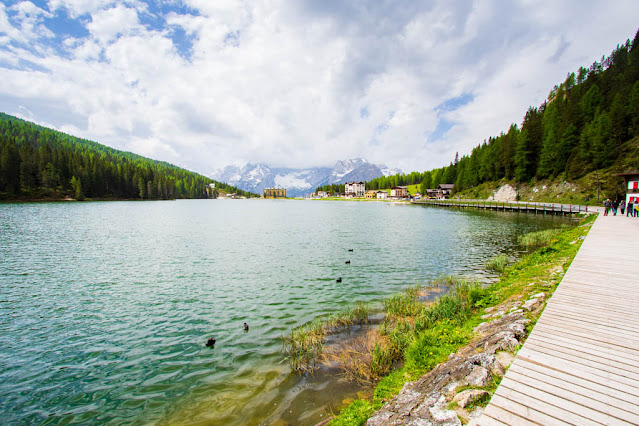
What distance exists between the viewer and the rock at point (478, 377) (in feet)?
20.8

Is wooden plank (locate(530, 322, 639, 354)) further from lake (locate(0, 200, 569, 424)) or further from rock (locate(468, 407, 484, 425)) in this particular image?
lake (locate(0, 200, 569, 424))

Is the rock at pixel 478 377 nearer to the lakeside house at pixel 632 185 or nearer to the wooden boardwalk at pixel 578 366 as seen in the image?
the wooden boardwalk at pixel 578 366

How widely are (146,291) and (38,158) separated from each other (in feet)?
574

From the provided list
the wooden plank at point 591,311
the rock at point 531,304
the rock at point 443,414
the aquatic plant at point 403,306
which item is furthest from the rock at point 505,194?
the rock at point 443,414

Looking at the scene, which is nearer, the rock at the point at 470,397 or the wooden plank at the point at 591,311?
the rock at the point at 470,397

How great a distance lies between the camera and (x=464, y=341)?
9.94m

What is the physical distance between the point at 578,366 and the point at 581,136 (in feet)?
370

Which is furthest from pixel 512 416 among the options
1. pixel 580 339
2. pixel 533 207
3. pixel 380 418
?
pixel 533 207

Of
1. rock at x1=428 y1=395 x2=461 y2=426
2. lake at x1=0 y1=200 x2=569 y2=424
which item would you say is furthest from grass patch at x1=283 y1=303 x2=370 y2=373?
rock at x1=428 y1=395 x2=461 y2=426

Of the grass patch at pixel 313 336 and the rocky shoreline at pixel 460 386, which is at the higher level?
the rocky shoreline at pixel 460 386

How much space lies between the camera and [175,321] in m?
15.0

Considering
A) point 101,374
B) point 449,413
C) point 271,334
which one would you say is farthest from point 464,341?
point 101,374

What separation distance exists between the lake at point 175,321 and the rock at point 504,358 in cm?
471

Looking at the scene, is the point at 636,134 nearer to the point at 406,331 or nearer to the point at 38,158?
the point at 406,331
